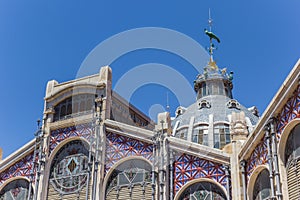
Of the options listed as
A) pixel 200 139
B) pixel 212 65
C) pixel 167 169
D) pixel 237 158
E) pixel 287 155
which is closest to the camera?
pixel 287 155

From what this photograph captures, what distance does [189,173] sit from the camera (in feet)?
78.8

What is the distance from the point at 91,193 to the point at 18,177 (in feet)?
18.2

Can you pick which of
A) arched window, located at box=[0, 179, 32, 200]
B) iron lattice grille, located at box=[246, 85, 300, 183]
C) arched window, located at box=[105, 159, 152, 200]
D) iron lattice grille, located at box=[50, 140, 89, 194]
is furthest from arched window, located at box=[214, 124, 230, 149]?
iron lattice grille, located at box=[246, 85, 300, 183]

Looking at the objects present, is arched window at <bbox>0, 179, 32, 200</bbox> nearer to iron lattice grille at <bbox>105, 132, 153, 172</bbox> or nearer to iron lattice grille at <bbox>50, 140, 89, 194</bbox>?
iron lattice grille at <bbox>50, 140, 89, 194</bbox>

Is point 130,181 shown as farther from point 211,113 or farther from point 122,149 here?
point 211,113

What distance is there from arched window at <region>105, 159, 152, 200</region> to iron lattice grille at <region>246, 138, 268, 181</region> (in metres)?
5.50

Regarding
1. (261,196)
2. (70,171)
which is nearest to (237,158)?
(261,196)

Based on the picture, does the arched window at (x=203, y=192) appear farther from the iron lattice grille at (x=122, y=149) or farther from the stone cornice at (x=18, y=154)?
the stone cornice at (x=18, y=154)

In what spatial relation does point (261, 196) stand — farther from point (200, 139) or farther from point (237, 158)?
point (200, 139)

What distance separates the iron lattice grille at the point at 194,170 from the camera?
23359 mm

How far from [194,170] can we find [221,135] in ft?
52.1

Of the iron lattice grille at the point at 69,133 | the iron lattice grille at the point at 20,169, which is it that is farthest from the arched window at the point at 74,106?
the iron lattice grille at the point at 20,169

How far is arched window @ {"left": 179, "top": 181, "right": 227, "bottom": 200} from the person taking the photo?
2306 cm

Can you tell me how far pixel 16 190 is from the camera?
2808 cm
